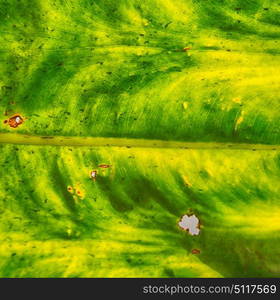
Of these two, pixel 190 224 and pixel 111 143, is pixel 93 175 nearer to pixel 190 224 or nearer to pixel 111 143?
pixel 111 143

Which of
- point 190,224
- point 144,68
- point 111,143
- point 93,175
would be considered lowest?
point 190,224

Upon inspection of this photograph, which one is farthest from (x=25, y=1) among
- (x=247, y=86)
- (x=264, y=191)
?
(x=264, y=191)

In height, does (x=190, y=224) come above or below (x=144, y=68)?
below

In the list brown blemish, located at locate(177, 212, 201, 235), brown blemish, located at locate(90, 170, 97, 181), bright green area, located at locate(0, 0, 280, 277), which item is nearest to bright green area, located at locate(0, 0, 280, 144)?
bright green area, located at locate(0, 0, 280, 277)

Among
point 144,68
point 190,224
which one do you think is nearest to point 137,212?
point 190,224

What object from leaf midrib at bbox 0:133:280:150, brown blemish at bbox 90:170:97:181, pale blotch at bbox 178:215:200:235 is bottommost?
pale blotch at bbox 178:215:200:235

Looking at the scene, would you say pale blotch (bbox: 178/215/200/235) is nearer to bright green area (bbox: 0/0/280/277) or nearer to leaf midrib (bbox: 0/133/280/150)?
bright green area (bbox: 0/0/280/277)

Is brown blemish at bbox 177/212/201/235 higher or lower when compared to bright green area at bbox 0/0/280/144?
lower

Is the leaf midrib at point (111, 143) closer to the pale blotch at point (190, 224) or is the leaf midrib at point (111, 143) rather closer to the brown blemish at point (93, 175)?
the brown blemish at point (93, 175)
